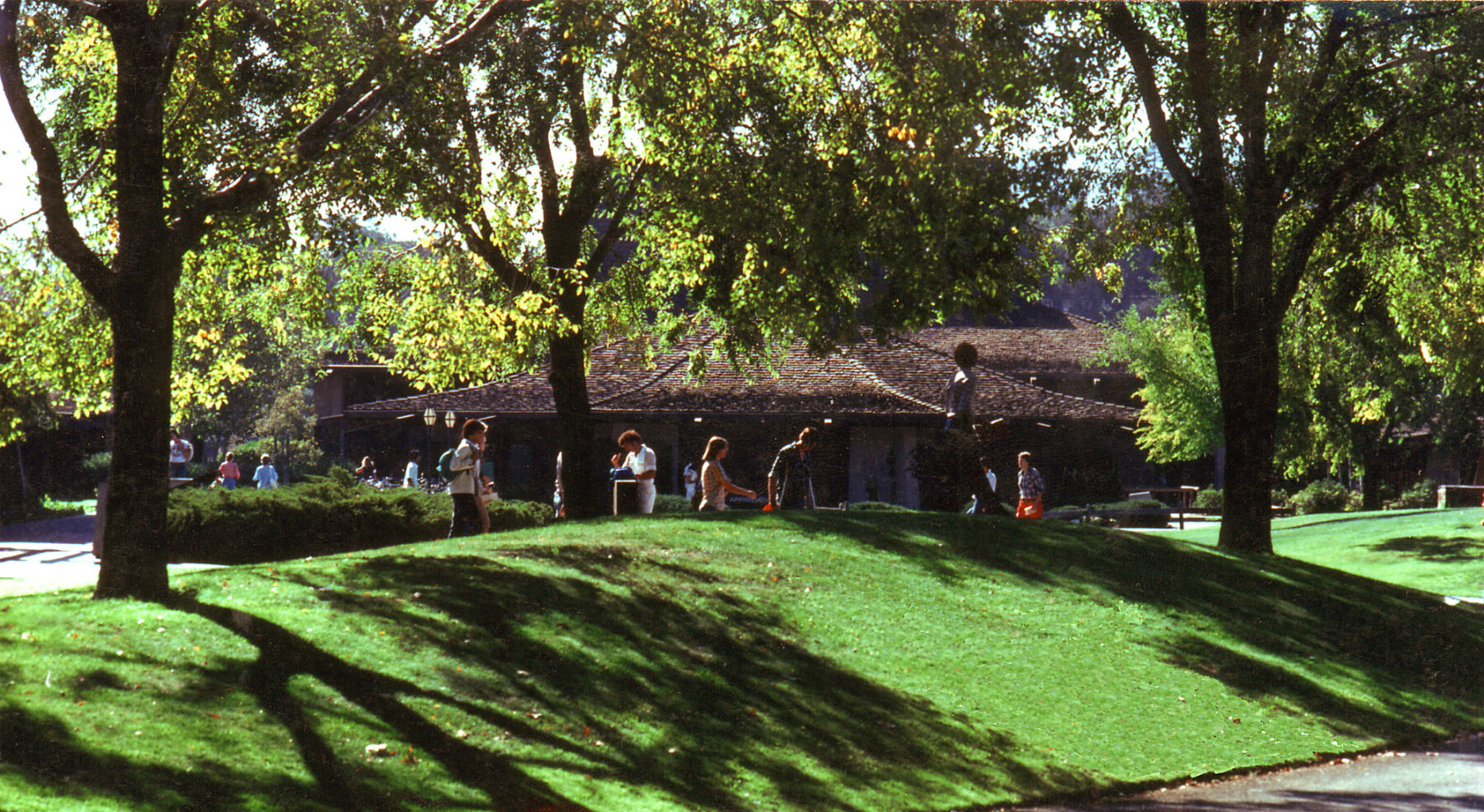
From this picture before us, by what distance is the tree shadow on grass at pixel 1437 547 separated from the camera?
2309cm

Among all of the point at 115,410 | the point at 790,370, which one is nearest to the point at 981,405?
the point at 790,370

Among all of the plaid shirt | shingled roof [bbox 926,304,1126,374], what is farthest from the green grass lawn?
shingled roof [bbox 926,304,1126,374]

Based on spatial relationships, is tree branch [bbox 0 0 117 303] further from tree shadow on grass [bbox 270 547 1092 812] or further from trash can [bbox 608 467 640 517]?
trash can [bbox 608 467 640 517]

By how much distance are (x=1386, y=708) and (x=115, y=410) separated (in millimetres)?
11076

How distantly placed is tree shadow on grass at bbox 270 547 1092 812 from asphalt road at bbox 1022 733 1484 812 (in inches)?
23.7

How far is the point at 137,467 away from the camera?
9867 mm

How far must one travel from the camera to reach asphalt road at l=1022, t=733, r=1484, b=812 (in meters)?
7.73

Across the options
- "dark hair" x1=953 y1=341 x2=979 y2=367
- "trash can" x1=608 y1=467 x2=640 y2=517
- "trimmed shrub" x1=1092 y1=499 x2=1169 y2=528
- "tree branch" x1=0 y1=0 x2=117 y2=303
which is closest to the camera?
"tree branch" x1=0 y1=0 x2=117 y2=303

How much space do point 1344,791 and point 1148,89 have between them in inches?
461

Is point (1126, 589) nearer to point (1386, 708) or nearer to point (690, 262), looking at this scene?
point (1386, 708)

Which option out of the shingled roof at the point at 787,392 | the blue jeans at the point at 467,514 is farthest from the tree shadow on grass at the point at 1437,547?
the blue jeans at the point at 467,514

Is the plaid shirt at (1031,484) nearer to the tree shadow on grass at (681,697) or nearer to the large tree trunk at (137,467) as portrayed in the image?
the tree shadow on grass at (681,697)

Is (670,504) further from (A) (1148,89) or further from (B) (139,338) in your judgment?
(B) (139,338)

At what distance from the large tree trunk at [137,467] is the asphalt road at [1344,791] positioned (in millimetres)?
7093
